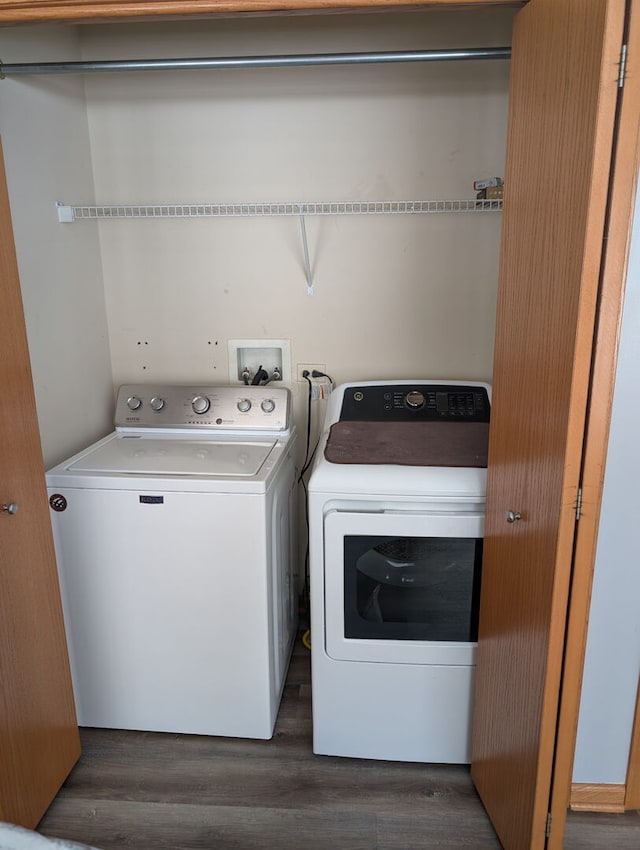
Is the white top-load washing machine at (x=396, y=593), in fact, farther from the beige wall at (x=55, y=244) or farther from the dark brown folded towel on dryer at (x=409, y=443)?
the beige wall at (x=55, y=244)

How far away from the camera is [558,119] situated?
1135mm

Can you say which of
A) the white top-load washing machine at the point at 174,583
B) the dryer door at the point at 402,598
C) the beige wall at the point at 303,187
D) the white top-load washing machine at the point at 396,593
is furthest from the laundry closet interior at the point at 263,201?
the dryer door at the point at 402,598

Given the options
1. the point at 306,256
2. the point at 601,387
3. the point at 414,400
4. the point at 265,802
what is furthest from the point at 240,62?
the point at 265,802

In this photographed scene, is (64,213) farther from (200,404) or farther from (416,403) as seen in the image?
(416,403)

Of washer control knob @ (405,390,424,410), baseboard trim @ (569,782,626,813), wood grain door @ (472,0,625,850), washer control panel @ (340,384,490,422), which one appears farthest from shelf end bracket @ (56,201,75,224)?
baseboard trim @ (569,782,626,813)

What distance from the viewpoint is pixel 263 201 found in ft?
7.47

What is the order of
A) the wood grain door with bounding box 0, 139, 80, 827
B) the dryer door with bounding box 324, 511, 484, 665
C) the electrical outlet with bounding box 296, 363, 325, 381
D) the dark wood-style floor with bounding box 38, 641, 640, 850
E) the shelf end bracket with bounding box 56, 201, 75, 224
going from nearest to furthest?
Result: 1. the wood grain door with bounding box 0, 139, 80, 827
2. the dark wood-style floor with bounding box 38, 641, 640, 850
3. the dryer door with bounding box 324, 511, 484, 665
4. the shelf end bracket with bounding box 56, 201, 75, 224
5. the electrical outlet with bounding box 296, 363, 325, 381

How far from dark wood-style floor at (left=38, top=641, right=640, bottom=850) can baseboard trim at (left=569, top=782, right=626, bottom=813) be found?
25mm

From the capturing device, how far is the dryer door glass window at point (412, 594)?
1741mm

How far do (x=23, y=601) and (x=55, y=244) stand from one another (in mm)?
1194

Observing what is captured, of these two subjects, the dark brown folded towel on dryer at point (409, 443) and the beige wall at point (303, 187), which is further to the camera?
the beige wall at point (303, 187)

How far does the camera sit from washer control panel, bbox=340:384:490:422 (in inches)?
83.0

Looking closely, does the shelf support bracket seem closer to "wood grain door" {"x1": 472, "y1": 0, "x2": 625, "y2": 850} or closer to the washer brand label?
"wood grain door" {"x1": 472, "y1": 0, "x2": 625, "y2": 850}

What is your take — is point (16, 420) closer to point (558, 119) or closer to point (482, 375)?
point (558, 119)
